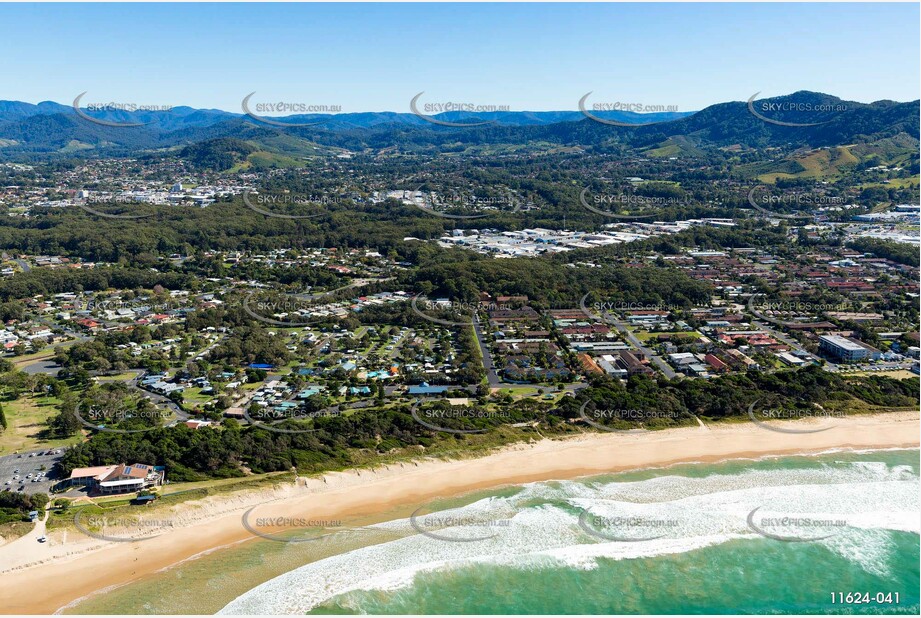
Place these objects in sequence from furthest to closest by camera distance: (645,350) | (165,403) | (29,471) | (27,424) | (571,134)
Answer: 1. (571,134)
2. (645,350)
3. (165,403)
4. (27,424)
5. (29,471)

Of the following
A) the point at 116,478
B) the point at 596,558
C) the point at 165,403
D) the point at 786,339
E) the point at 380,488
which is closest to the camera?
the point at 596,558

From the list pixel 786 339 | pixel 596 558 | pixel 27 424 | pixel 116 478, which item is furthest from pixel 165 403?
pixel 786 339

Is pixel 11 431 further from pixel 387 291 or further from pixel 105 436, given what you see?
pixel 387 291

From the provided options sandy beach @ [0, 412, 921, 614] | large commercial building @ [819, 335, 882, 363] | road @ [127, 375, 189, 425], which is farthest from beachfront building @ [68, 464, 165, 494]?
large commercial building @ [819, 335, 882, 363]

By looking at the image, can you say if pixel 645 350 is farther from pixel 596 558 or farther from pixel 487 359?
pixel 596 558

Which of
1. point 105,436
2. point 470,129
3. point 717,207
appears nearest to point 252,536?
point 105,436

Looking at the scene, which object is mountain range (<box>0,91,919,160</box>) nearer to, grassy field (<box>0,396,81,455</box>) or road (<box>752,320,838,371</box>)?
road (<box>752,320,838,371</box>)

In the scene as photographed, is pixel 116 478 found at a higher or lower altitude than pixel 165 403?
higher

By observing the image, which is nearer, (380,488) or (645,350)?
(380,488)
